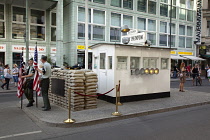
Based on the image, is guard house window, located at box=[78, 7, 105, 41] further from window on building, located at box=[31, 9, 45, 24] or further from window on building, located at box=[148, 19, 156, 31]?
window on building, located at box=[148, 19, 156, 31]

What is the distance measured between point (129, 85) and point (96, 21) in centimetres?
1591

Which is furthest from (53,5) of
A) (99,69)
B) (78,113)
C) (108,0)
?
(78,113)

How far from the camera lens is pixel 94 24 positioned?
22984mm

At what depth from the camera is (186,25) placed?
1244 inches

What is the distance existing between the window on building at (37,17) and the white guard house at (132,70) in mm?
15433

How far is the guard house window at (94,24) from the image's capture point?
22.4 m

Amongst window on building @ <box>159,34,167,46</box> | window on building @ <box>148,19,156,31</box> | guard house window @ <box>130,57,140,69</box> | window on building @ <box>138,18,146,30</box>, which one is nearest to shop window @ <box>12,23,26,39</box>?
window on building @ <box>138,18,146,30</box>

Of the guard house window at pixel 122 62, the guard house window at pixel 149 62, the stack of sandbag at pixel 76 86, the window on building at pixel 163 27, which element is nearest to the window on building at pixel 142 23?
the window on building at pixel 163 27

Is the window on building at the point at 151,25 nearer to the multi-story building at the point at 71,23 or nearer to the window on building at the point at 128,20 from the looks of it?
the multi-story building at the point at 71,23

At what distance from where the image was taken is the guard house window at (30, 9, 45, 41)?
22250 millimetres

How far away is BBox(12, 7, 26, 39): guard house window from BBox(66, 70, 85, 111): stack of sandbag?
55.2 ft

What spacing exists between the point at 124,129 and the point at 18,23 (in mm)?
19937

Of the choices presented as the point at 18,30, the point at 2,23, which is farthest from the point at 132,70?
the point at 2,23

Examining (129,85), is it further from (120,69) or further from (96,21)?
(96,21)
